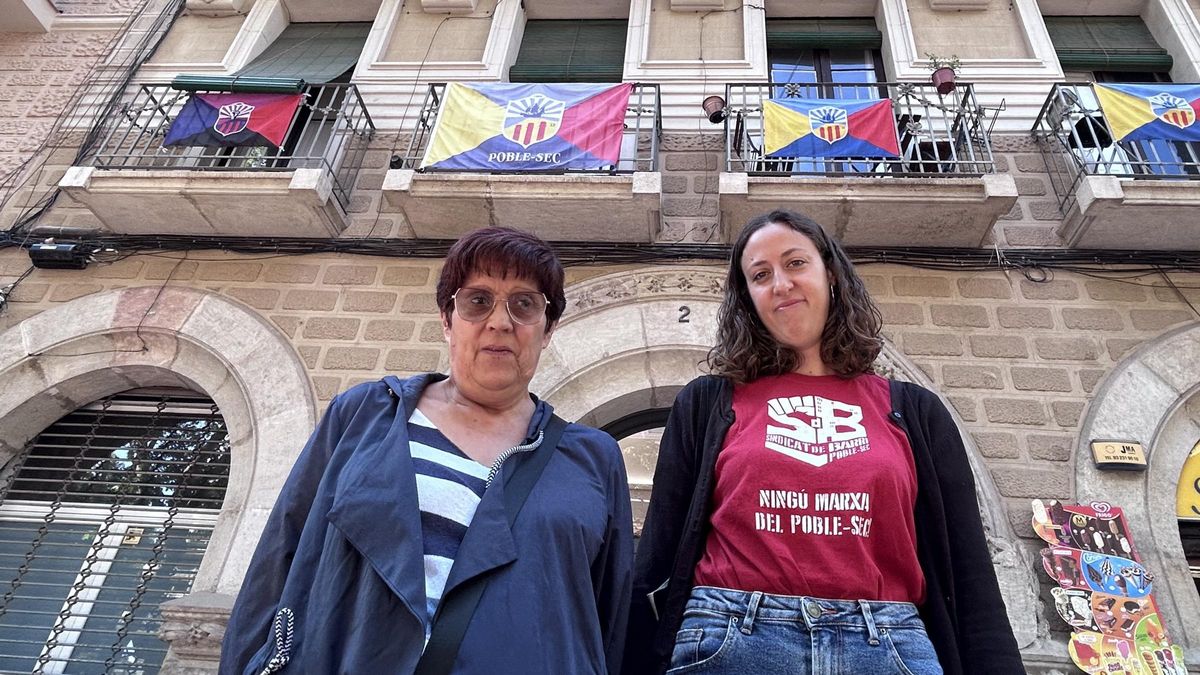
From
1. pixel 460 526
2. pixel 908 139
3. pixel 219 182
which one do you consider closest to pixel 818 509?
pixel 460 526

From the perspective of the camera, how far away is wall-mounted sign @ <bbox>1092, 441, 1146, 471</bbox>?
3797 millimetres

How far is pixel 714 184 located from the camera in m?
5.11

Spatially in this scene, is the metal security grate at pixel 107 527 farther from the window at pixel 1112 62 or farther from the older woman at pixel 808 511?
the window at pixel 1112 62

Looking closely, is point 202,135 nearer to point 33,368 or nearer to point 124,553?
point 33,368

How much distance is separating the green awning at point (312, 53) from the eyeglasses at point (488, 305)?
4987 mm

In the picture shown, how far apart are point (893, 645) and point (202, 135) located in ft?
19.5

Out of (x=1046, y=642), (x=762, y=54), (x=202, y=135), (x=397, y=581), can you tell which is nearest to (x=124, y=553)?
(x=202, y=135)

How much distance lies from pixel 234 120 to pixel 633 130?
3298mm

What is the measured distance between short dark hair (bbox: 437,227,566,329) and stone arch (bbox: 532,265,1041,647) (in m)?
2.45

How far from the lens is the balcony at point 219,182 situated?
15.8 ft

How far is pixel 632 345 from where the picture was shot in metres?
4.52

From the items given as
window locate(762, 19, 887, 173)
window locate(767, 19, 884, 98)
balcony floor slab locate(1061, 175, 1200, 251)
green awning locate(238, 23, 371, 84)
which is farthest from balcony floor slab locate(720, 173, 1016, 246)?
green awning locate(238, 23, 371, 84)

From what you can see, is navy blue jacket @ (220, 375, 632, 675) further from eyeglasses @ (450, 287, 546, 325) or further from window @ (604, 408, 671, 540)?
window @ (604, 408, 671, 540)

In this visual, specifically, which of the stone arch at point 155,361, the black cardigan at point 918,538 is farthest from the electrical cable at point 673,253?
the black cardigan at point 918,538
